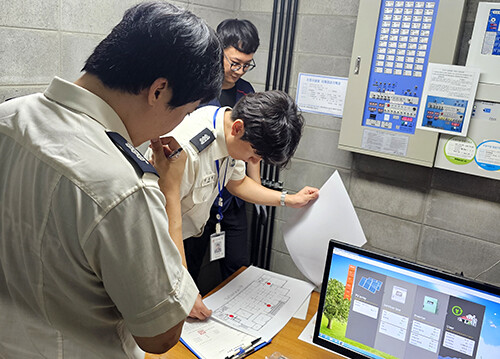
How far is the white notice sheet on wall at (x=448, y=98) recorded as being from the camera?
2033mm

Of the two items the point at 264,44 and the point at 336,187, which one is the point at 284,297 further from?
the point at 264,44

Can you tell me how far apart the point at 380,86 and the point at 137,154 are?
180 centimetres

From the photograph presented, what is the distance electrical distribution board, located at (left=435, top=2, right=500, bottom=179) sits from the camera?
1.97 meters

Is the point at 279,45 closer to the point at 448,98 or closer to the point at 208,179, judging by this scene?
the point at 448,98

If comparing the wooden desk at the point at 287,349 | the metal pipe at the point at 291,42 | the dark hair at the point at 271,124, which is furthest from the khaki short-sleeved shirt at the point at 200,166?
the metal pipe at the point at 291,42

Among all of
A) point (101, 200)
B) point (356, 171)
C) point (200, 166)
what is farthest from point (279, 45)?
point (101, 200)

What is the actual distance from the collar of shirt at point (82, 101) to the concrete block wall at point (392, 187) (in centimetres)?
193

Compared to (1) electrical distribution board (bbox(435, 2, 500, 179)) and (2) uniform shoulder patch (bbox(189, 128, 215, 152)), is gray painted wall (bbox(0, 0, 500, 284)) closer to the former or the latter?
(1) electrical distribution board (bbox(435, 2, 500, 179))

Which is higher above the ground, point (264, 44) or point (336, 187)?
point (264, 44)

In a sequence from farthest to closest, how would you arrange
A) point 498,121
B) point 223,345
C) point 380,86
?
point 380,86 → point 498,121 → point 223,345

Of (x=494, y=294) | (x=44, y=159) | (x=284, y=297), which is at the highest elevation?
(x=44, y=159)

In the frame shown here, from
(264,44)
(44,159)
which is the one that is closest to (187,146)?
(44,159)

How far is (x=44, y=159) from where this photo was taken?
71 centimetres

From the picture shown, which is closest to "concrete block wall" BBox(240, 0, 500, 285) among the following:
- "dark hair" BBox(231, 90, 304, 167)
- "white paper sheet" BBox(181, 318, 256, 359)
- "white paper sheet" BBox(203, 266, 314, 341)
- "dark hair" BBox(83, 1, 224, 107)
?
"white paper sheet" BBox(203, 266, 314, 341)
